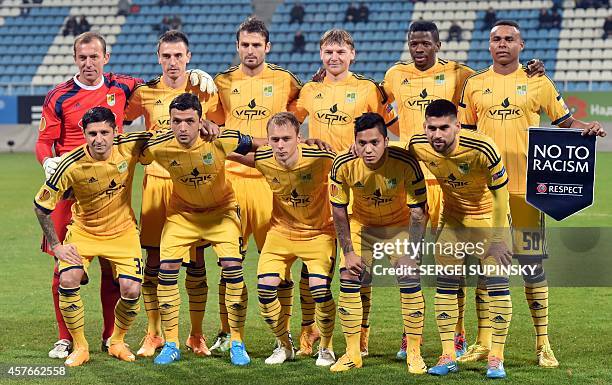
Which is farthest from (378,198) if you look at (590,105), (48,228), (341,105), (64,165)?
(590,105)

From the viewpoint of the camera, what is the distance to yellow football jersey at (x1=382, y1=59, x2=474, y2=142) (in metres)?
7.47

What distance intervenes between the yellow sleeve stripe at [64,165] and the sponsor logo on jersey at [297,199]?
4.74 ft

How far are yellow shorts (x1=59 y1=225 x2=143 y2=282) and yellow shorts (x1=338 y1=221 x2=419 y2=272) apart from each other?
146cm

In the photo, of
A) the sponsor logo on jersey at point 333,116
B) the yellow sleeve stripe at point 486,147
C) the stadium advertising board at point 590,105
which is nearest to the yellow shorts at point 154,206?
the sponsor logo on jersey at point 333,116

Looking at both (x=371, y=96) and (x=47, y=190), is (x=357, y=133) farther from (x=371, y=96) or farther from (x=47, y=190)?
(x=47, y=190)

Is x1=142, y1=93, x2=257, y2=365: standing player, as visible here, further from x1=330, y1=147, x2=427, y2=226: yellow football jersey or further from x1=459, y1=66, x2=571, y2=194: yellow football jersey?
x1=459, y1=66, x2=571, y2=194: yellow football jersey

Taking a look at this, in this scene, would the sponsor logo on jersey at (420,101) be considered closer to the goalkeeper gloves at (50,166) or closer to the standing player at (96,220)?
the standing player at (96,220)

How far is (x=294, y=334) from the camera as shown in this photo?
Answer: 8148 mm

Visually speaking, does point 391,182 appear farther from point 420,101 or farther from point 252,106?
point 252,106

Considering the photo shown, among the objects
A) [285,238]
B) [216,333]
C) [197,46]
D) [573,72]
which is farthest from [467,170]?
[197,46]

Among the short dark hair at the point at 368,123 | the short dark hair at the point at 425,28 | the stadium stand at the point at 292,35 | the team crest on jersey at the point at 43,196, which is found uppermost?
the stadium stand at the point at 292,35

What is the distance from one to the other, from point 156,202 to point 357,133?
1.81 meters

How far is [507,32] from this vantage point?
22.9ft

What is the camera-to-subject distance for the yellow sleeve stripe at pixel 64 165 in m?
6.88
